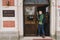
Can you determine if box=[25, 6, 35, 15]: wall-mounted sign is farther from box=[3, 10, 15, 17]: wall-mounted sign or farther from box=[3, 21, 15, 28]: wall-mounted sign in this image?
box=[3, 21, 15, 28]: wall-mounted sign

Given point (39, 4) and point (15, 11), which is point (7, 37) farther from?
point (39, 4)

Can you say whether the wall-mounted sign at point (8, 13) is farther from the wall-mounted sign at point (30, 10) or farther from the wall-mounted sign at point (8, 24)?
the wall-mounted sign at point (30, 10)

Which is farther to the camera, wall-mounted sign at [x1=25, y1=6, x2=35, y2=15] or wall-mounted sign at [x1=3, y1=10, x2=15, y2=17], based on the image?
wall-mounted sign at [x1=25, y1=6, x2=35, y2=15]

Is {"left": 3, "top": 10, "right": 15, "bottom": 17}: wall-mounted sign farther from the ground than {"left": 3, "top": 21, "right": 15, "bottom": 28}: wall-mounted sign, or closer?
farther from the ground

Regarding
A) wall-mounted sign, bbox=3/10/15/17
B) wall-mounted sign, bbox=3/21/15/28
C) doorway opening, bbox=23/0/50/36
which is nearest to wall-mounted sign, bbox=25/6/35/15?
doorway opening, bbox=23/0/50/36

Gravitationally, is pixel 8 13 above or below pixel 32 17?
above

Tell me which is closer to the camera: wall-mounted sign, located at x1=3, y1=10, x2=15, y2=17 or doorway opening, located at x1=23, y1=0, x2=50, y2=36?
wall-mounted sign, located at x1=3, y1=10, x2=15, y2=17

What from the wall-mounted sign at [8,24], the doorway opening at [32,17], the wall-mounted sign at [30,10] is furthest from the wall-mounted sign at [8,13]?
the wall-mounted sign at [30,10]

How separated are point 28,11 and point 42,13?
3.15ft

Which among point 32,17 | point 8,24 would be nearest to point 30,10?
point 32,17

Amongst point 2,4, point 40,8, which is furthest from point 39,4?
point 2,4

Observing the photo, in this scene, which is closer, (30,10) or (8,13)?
(8,13)

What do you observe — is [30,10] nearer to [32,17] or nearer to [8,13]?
[32,17]

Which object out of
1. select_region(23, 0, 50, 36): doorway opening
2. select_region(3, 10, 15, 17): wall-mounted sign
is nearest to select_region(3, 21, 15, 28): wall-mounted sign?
select_region(3, 10, 15, 17): wall-mounted sign
